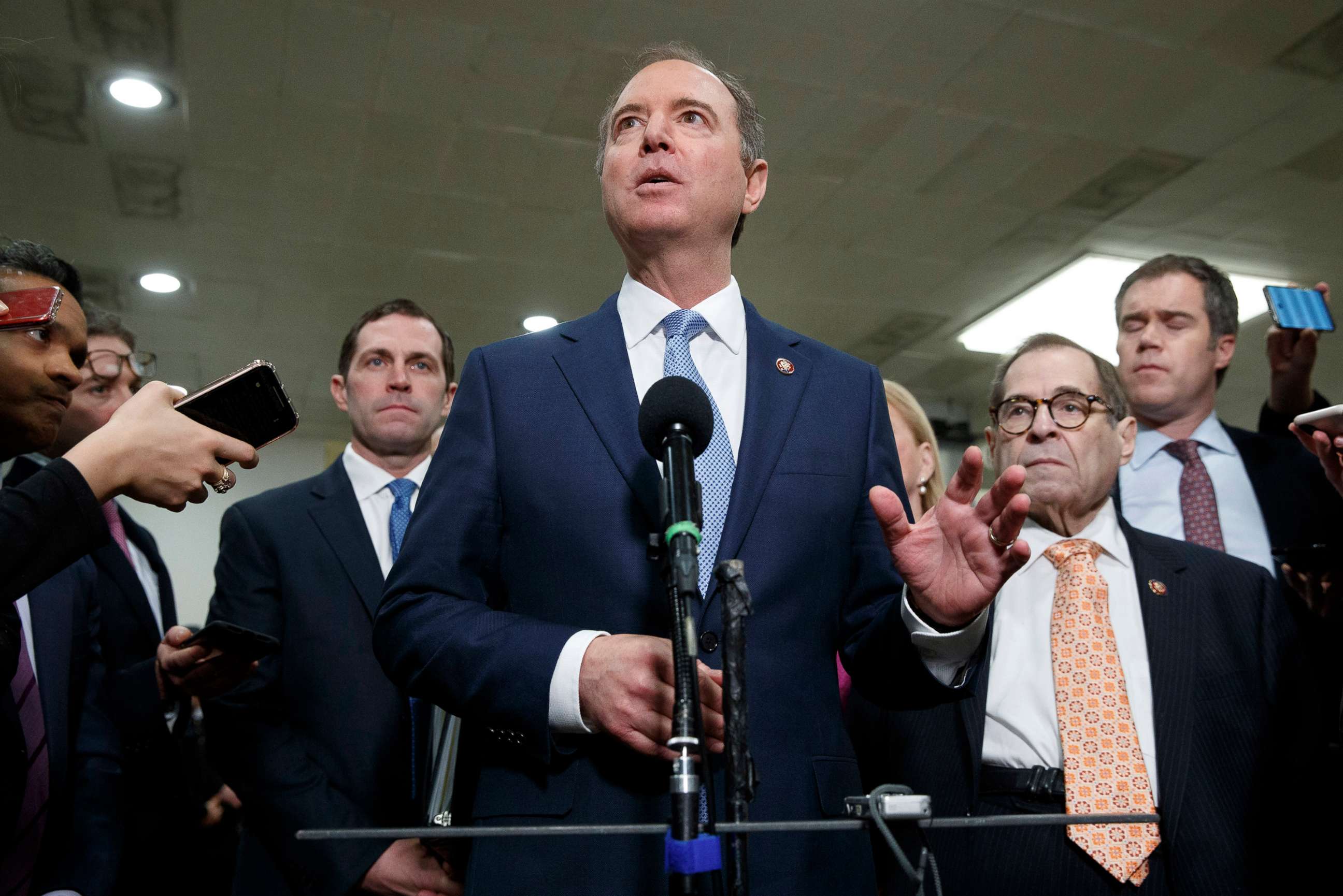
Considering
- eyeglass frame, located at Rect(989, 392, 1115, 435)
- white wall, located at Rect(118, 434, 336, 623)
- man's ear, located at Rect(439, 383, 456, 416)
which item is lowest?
eyeglass frame, located at Rect(989, 392, 1115, 435)

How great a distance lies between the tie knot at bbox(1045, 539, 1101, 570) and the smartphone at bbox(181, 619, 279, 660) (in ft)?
4.89

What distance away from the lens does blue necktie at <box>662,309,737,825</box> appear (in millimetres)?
1381

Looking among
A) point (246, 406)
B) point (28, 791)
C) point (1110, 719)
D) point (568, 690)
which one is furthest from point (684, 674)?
point (28, 791)

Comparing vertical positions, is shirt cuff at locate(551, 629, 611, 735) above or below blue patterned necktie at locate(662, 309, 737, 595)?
below

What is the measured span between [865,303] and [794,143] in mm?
2159

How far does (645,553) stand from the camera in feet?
4.52

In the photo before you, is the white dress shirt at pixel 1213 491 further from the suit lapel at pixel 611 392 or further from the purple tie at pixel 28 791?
the purple tie at pixel 28 791

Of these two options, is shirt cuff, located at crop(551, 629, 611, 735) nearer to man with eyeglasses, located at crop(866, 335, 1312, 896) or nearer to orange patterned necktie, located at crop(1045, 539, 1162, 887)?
man with eyeglasses, located at crop(866, 335, 1312, 896)

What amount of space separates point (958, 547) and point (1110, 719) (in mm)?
922

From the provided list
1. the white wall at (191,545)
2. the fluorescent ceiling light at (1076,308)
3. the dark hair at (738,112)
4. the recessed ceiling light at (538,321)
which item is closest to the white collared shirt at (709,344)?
the dark hair at (738,112)

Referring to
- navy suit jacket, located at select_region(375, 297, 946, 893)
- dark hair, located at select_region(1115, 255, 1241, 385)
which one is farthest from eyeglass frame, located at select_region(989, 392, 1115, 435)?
navy suit jacket, located at select_region(375, 297, 946, 893)

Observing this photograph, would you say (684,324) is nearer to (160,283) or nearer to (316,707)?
(316,707)

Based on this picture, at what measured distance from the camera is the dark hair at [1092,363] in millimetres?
2430

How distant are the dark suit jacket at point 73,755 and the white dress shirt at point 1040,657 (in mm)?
1616
